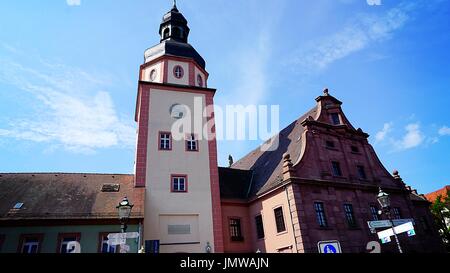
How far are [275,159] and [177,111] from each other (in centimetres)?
992

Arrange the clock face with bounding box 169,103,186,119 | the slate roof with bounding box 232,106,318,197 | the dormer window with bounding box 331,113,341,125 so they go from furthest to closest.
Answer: the dormer window with bounding box 331,113,341,125 → the clock face with bounding box 169,103,186,119 → the slate roof with bounding box 232,106,318,197

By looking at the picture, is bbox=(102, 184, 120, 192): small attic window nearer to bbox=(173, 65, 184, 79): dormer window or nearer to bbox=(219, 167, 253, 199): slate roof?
bbox=(219, 167, 253, 199): slate roof

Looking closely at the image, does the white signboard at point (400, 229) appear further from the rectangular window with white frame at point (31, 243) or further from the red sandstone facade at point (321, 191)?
the rectangular window with white frame at point (31, 243)

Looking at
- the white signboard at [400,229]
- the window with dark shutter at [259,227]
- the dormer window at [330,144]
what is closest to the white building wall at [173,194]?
the window with dark shutter at [259,227]

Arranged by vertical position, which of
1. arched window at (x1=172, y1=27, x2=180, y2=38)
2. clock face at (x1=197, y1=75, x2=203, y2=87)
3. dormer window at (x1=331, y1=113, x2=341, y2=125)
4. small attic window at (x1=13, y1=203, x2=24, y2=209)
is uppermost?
→ arched window at (x1=172, y1=27, x2=180, y2=38)

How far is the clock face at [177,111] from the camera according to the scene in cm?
2671

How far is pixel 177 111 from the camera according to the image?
88.3 ft

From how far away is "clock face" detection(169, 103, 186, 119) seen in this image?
26.7m

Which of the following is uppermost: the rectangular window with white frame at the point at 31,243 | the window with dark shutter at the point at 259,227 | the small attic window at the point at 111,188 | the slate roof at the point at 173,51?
the slate roof at the point at 173,51

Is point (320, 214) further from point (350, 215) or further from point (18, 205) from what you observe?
point (18, 205)

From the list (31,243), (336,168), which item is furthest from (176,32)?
(31,243)

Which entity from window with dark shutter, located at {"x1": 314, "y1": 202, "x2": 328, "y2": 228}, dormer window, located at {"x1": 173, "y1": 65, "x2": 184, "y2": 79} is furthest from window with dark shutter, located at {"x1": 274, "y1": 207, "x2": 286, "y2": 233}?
dormer window, located at {"x1": 173, "y1": 65, "x2": 184, "y2": 79}

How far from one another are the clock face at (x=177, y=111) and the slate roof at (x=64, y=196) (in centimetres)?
656
